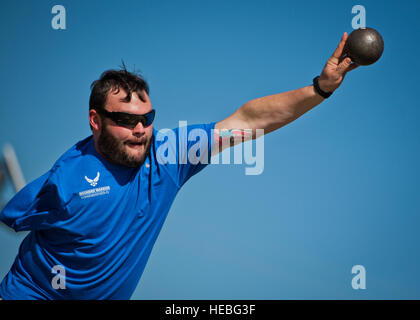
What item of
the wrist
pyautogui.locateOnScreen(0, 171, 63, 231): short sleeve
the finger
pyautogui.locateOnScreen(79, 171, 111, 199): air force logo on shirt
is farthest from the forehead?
the finger

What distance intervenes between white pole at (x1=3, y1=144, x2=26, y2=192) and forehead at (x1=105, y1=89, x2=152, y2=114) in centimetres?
177

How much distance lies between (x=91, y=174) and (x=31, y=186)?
1.87 feet

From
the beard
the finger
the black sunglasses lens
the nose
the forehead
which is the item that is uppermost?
the finger

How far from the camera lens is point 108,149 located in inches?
202

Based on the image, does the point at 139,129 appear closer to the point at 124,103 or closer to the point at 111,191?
the point at 124,103

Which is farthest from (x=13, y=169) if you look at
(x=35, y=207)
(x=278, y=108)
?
(x=278, y=108)

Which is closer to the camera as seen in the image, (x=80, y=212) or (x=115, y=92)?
(x=80, y=212)

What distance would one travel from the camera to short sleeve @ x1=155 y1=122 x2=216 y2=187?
5234 millimetres

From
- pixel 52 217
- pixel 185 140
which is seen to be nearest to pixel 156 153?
pixel 185 140

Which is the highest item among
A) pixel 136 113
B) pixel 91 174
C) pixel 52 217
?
pixel 136 113

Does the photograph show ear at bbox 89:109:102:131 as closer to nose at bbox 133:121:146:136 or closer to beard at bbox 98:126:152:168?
beard at bbox 98:126:152:168

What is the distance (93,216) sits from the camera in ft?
16.0

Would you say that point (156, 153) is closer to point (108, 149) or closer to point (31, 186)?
point (108, 149)

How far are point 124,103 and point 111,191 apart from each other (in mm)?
875
